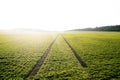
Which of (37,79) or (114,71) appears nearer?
(37,79)

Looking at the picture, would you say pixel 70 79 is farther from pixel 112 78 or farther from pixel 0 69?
pixel 0 69

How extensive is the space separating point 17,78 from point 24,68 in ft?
9.54

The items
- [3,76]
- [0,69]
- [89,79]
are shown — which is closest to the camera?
[89,79]

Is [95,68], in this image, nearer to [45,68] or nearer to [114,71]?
[114,71]

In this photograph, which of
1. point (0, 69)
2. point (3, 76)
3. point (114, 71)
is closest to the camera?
point (3, 76)

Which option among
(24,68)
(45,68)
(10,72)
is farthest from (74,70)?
(10,72)

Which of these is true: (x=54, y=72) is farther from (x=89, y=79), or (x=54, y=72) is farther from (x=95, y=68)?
(x=95, y=68)

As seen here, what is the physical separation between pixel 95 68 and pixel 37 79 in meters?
6.61

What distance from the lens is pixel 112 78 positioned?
11859 millimetres

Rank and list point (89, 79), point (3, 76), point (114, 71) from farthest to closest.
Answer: point (114, 71) < point (3, 76) < point (89, 79)

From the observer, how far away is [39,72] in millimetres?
13641

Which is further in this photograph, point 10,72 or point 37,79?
point 10,72

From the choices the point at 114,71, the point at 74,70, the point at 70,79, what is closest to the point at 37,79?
the point at 70,79

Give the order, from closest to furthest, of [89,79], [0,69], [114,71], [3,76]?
[89,79] → [3,76] → [114,71] → [0,69]
